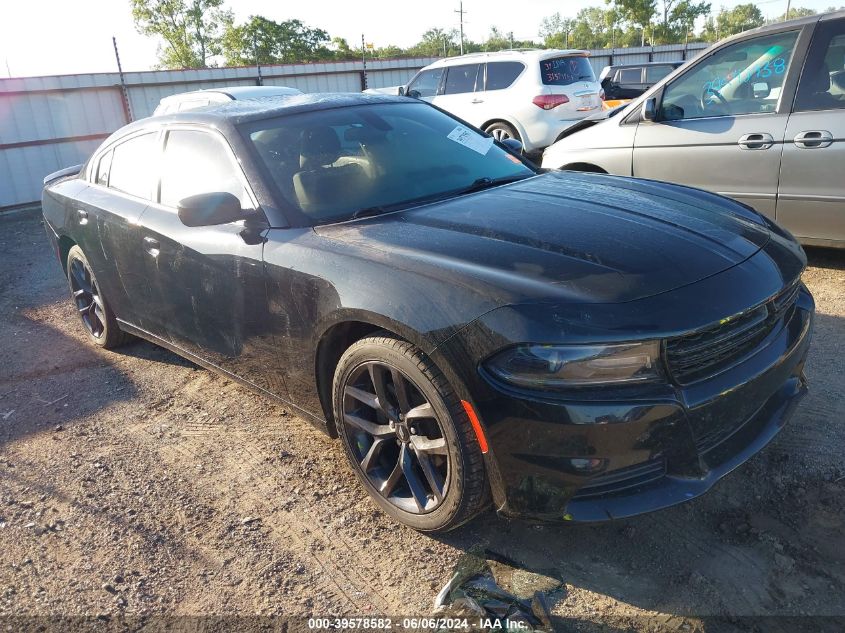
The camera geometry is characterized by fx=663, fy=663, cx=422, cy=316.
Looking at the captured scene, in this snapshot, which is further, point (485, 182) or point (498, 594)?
point (485, 182)

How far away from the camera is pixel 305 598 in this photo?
2.32 metres

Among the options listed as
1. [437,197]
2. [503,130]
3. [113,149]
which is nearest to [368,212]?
[437,197]

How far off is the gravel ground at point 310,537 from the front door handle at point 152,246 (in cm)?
93

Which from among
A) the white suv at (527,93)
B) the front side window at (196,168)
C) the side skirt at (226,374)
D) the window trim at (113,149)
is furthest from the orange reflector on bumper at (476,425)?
the white suv at (527,93)

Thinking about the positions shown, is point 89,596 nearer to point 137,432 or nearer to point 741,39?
point 137,432

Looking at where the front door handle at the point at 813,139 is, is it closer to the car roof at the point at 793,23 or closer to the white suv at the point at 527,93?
the car roof at the point at 793,23

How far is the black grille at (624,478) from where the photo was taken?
2.08 metres

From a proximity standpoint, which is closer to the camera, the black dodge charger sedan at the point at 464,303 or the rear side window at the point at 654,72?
the black dodge charger sedan at the point at 464,303

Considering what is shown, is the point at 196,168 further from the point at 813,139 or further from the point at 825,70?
the point at 825,70

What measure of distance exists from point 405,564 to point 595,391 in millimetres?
991

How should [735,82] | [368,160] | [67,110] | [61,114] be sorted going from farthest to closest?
[67,110] → [61,114] → [735,82] → [368,160]

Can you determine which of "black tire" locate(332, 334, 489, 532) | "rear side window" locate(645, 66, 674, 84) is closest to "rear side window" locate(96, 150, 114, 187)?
"black tire" locate(332, 334, 489, 532)

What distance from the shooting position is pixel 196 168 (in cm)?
346

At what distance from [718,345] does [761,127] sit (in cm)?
322
